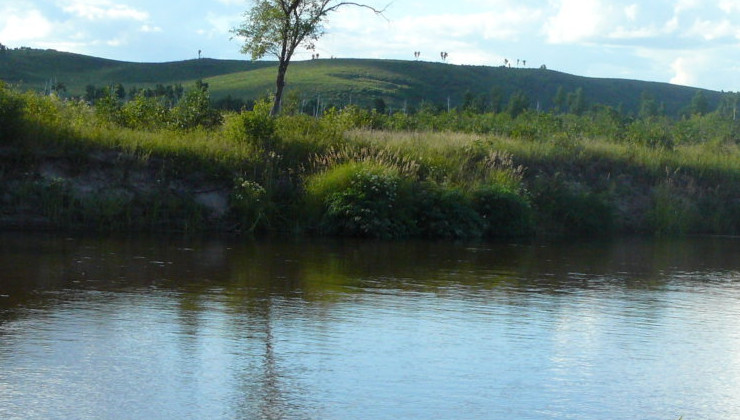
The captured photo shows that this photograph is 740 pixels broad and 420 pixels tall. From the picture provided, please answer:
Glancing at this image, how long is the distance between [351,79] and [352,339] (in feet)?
309

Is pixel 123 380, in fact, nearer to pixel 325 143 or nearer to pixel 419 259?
pixel 419 259

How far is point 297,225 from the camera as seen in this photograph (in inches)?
996

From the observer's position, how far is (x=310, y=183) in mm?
26047

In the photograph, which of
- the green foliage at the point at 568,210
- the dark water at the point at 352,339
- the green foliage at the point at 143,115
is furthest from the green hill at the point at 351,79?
the dark water at the point at 352,339

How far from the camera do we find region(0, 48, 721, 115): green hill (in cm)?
9400

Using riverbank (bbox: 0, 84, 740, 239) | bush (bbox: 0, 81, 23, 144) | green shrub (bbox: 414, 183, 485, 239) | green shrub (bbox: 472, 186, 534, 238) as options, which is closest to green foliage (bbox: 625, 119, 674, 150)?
riverbank (bbox: 0, 84, 740, 239)

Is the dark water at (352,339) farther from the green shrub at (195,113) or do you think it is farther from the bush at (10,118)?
the green shrub at (195,113)

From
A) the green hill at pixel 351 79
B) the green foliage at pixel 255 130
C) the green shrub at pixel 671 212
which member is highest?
the green hill at pixel 351 79

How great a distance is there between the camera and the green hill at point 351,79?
9400 centimetres

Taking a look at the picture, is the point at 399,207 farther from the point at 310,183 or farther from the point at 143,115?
the point at 143,115

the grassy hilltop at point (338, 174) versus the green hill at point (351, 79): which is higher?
the green hill at point (351, 79)

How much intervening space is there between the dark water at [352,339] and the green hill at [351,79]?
64.2m

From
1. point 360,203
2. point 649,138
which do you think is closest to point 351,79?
point 649,138

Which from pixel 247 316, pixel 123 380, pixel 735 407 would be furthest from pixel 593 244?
pixel 123 380
